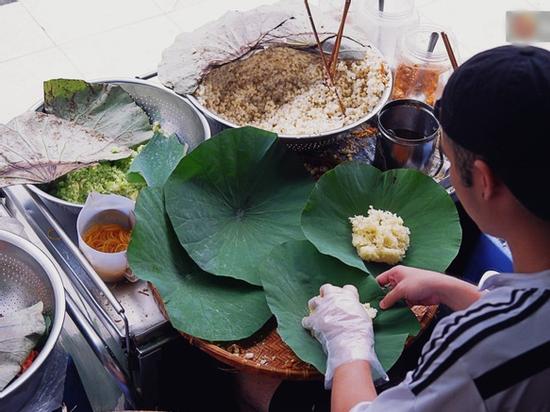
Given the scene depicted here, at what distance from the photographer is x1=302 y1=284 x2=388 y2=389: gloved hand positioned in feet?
4.72

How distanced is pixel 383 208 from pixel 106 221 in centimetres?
76

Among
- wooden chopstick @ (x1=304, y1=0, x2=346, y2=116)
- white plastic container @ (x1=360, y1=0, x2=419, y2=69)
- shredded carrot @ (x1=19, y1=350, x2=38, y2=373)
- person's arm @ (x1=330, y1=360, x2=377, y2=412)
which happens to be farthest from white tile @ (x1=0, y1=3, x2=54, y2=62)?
person's arm @ (x1=330, y1=360, x2=377, y2=412)

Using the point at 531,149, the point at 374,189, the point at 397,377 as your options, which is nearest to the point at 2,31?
the point at 374,189

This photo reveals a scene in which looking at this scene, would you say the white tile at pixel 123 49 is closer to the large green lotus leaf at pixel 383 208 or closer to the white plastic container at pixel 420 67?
the white plastic container at pixel 420 67

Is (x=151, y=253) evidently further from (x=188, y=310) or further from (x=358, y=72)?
(x=358, y=72)

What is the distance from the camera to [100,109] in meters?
2.01

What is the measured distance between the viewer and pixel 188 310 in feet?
5.17

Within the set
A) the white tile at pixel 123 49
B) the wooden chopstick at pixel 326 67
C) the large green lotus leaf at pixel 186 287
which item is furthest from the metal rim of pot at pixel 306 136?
the white tile at pixel 123 49

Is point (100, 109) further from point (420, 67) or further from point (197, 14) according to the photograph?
point (197, 14)

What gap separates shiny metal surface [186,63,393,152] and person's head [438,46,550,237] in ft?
2.72

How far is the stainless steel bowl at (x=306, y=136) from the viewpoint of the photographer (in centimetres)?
189

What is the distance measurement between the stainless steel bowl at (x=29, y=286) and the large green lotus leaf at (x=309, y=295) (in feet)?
1.63

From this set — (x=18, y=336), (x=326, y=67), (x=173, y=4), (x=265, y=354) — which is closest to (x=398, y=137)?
(x=326, y=67)

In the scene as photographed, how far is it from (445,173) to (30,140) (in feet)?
4.06
